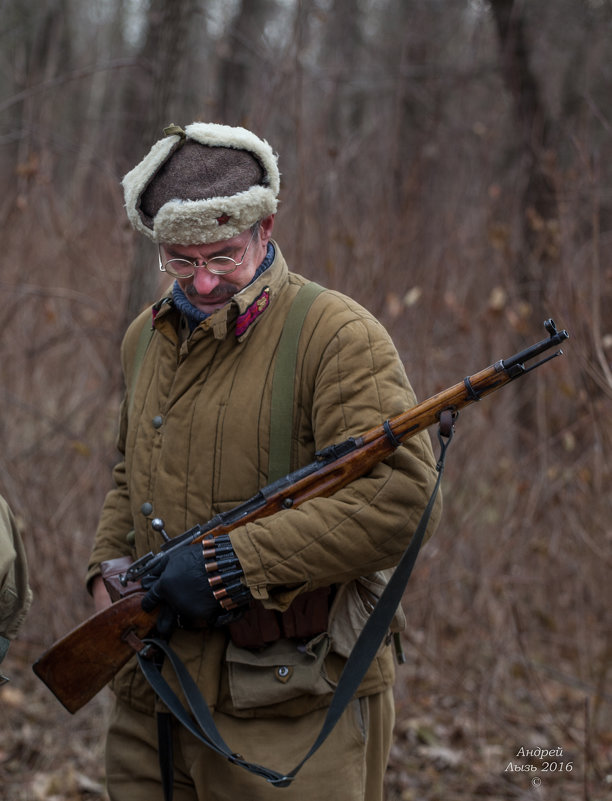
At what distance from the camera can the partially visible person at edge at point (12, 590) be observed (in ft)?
6.81

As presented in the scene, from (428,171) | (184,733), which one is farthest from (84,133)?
(184,733)

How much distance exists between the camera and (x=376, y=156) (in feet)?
20.6

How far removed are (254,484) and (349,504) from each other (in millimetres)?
276

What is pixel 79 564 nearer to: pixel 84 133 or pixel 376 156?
pixel 376 156

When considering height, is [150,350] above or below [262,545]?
above

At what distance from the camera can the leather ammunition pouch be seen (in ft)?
7.08

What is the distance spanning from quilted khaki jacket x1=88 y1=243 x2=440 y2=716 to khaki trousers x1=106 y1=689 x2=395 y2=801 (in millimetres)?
63

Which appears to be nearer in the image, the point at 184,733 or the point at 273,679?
the point at 273,679

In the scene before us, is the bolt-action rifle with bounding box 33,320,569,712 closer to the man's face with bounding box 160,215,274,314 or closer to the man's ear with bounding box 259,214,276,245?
the man's face with bounding box 160,215,274,314

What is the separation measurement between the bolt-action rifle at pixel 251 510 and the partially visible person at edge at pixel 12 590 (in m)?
0.16

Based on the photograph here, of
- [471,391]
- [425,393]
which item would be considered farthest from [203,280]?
[425,393]

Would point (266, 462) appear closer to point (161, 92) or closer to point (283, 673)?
point (283, 673)

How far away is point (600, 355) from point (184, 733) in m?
1.82

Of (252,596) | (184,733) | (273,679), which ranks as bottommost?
(184,733)
